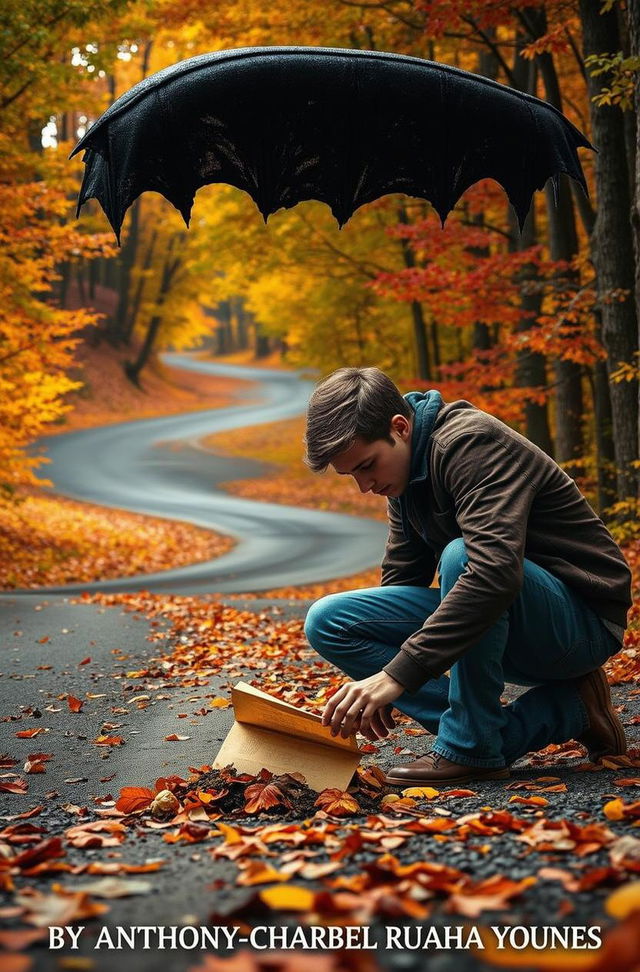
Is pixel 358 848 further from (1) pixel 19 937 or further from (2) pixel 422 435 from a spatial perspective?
(2) pixel 422 435

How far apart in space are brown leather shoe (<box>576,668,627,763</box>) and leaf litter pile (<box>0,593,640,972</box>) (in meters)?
0.06

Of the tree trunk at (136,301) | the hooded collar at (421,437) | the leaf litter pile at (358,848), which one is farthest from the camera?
the tree trunk at (136,301)

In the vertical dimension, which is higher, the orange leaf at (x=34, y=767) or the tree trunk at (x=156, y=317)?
the tree trunk at (x=156, y=317)

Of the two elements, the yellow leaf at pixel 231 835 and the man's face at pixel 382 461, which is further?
the man's face at pixel 382 461

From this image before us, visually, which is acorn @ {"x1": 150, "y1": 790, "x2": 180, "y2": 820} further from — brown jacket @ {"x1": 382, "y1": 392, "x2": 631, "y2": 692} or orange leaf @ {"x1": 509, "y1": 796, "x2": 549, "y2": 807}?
orange leaf @ {"x1": 509, "y1": 796, "x2": 549, "y2": 807}

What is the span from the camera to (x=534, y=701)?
3.54m

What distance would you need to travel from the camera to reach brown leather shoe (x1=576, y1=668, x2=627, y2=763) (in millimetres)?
3502

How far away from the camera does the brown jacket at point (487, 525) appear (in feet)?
9.78

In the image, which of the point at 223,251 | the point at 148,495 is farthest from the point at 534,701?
the point at 148,495

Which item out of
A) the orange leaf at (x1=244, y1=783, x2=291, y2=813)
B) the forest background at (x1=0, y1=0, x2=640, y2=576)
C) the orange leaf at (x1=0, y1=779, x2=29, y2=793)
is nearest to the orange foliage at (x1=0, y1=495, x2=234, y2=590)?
the forest background at (x1=0, y1=0, x2=640, y2=576)

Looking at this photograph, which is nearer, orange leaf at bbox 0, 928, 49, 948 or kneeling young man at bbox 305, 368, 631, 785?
orange leaf at bbox 0, 928, 49, 948

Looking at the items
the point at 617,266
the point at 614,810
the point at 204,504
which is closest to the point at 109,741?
the point at 614,810

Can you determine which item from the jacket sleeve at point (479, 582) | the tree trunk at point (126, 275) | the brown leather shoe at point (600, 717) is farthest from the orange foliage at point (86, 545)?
the tree trunk at point (126, 275)

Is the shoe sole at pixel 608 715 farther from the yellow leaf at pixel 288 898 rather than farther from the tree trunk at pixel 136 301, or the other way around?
the tree trunk at pixel 136 301
